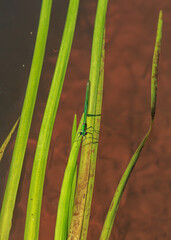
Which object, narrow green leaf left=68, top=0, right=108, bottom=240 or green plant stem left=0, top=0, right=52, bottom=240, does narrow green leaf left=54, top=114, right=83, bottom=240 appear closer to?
narrow green leaf left=68, top=0, right=108, bottom=240

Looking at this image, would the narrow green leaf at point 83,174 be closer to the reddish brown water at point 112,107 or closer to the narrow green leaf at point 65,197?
the narrow green leaf at point 65,197

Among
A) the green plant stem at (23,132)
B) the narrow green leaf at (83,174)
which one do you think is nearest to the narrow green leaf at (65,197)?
the narrow green leaf at (83,174)

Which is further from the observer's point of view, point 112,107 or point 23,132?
point 112,107

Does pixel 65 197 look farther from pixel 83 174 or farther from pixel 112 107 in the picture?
pixel 112 107

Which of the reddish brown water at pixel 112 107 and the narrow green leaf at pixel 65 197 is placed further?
the reddish brown water at pixel 112 107

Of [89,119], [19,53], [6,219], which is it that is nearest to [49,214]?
[6,219]

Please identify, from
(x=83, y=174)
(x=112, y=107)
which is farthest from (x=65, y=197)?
(x=112, y=107)
